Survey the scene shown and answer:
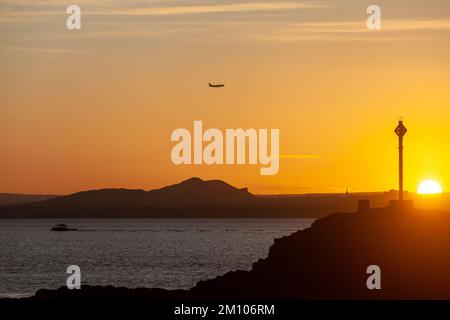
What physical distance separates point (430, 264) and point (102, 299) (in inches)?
718

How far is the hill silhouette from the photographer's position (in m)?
60.1

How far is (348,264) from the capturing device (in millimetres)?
61500

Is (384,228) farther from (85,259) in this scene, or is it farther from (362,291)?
(85,259)

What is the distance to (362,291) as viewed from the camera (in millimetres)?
59594

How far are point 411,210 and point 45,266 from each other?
79412 mm

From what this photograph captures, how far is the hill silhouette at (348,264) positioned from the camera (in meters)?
60.1
